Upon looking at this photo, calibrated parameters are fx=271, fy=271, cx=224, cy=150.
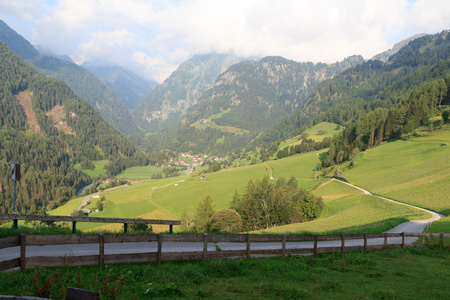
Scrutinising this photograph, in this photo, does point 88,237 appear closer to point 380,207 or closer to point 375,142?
point 380,207

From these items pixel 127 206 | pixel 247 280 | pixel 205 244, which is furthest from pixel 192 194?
pixel 247 280

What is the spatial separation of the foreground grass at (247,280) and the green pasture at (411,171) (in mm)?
37845

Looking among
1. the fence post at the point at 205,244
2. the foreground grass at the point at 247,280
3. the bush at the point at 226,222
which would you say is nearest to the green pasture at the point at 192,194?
the bush at the point at 226,222

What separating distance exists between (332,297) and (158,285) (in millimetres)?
5761

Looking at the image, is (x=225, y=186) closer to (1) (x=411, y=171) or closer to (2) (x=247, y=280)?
(1) (x=411, y=171)

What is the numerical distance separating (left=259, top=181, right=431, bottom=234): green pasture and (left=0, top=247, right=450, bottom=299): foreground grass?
48.8ft

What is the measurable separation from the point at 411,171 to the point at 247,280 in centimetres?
7242

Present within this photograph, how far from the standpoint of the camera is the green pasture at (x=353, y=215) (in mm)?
32094

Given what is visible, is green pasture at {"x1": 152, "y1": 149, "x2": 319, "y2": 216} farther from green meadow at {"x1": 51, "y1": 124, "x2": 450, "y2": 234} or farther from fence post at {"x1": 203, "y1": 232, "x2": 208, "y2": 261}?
fence post at {"x1": 203, "y1": 232, "x2": 208, "y2": 261}

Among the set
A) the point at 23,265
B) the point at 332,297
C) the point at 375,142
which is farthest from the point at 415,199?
the point at 375,142

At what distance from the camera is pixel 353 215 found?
43.8 m

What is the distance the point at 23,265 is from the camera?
835 cm

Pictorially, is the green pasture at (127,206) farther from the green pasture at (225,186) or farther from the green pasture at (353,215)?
the green pasture at (353,215)

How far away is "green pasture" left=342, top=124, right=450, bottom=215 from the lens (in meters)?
48.8
